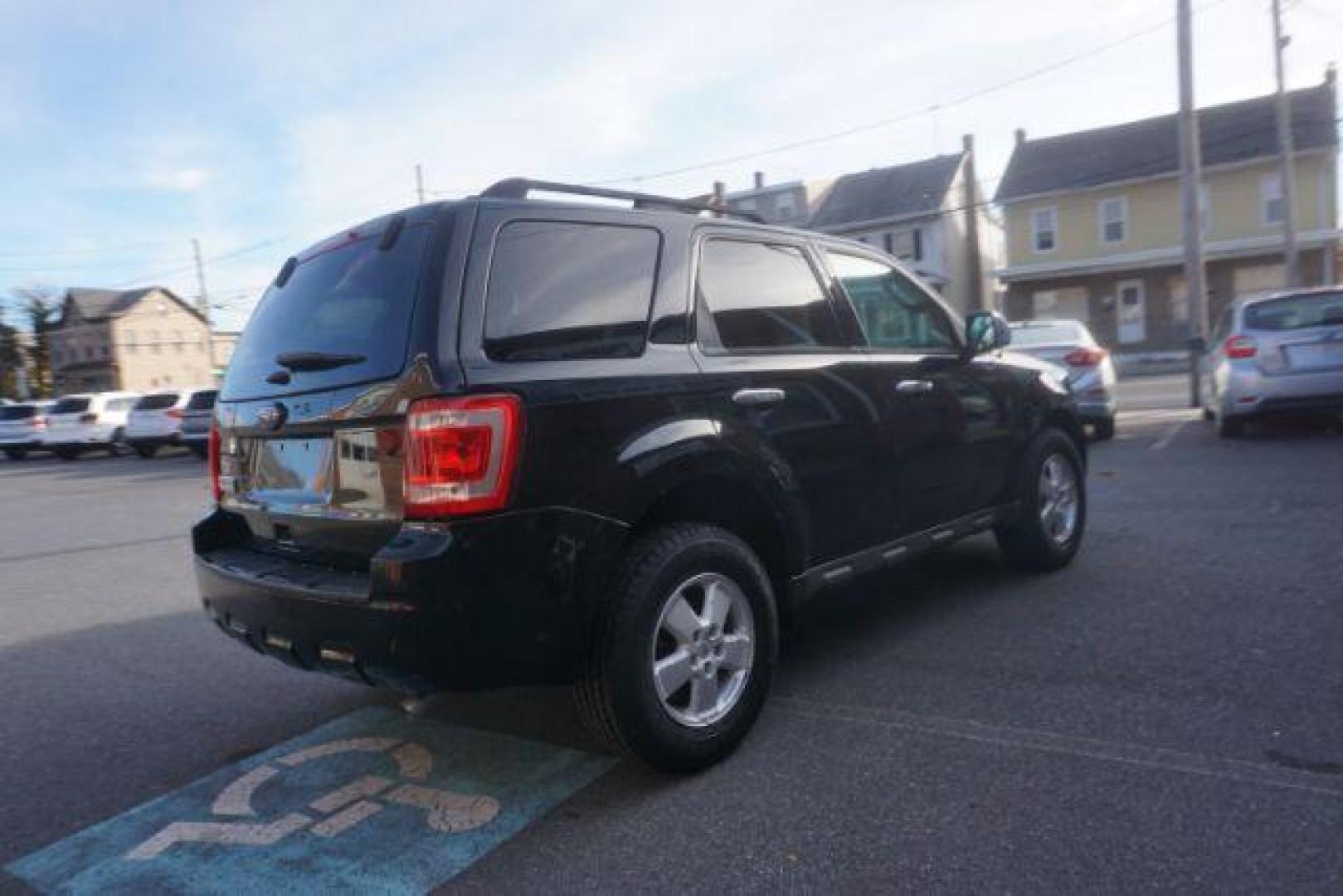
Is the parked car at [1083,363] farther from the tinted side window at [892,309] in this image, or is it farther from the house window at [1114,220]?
the house window at [1114,220]

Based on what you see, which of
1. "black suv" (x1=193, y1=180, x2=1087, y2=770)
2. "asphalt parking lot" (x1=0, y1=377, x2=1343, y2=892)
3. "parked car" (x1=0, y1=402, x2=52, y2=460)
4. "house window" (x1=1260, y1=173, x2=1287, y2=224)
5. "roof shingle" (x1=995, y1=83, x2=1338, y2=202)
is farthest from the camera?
"roof shingle" (x1=995, y1=83, x2=1338, y2=202)

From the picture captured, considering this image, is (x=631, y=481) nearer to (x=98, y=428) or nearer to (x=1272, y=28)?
(x=1272, y=28)

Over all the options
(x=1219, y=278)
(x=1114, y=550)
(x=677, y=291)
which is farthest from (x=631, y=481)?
(x=1219, y=278)

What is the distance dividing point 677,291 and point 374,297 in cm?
103

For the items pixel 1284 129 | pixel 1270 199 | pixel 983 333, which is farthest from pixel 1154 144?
pixel 983 333

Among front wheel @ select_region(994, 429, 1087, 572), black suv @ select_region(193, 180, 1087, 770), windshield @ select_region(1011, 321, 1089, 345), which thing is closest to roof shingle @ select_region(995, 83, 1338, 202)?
windshield @ select_region(1011, 321, 1089, 345)

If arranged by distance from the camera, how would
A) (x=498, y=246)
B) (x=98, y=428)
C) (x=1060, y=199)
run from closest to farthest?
(x=498, y=246) → (x=98, y=428) → (x=1060, y=199)

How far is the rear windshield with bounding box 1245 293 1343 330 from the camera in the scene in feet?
30.4

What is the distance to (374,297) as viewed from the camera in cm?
298

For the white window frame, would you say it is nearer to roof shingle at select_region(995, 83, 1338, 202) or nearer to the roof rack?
roof shingle at select_region(995, 83, 1338, 202)

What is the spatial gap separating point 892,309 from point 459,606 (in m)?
2.70

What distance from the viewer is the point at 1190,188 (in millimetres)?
15203

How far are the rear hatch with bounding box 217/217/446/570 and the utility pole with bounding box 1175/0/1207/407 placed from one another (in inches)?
556

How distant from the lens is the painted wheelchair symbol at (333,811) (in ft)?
9.43
